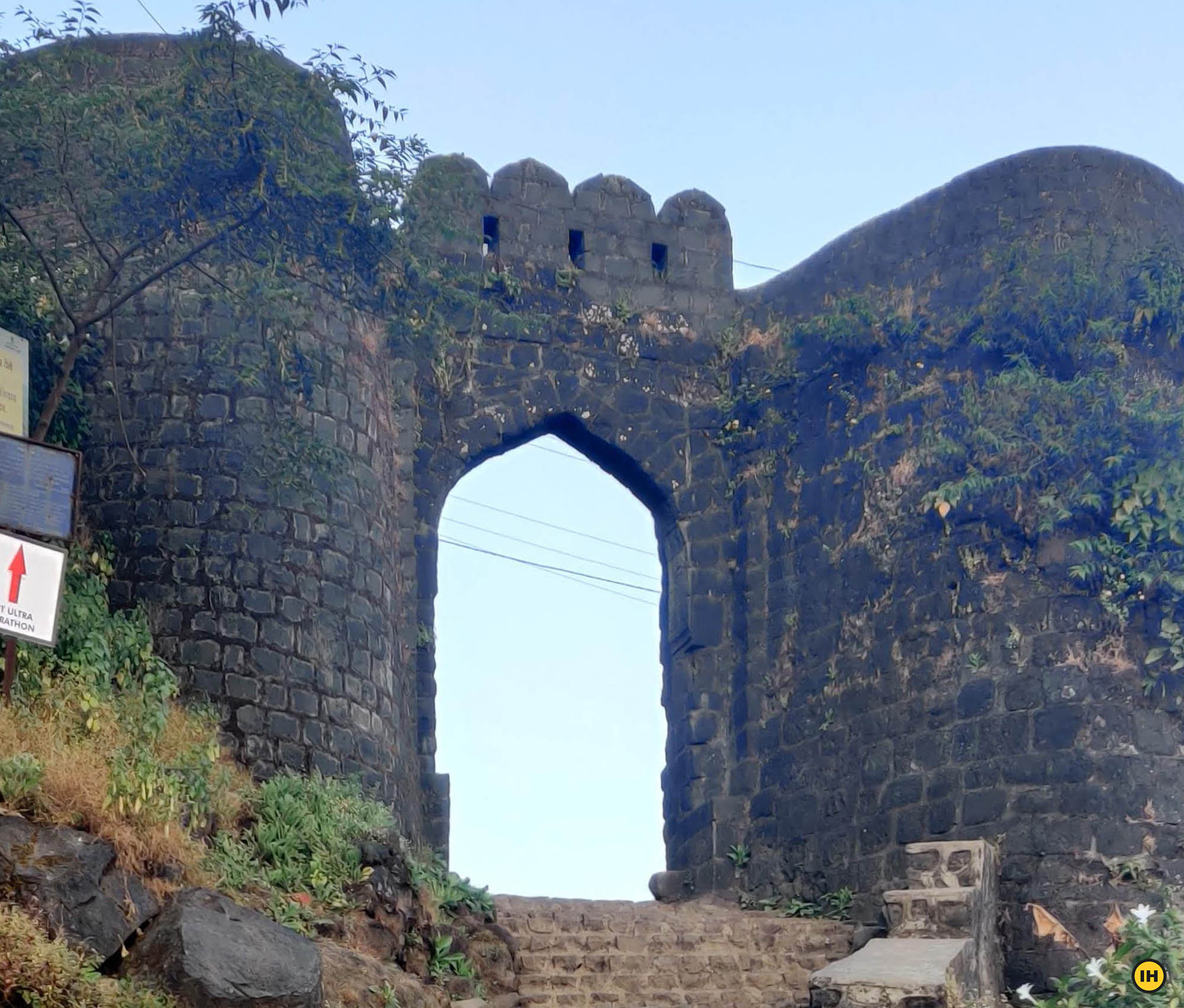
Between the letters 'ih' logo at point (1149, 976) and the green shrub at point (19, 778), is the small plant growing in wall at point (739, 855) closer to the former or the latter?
the letters 'ih' logo at point (1149, 976)

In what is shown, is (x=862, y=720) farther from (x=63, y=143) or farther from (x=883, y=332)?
(x=63, y=143)

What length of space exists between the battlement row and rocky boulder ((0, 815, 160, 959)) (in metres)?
6.50

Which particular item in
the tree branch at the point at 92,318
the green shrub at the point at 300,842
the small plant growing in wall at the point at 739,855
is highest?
the tree branch at the point at 92,318

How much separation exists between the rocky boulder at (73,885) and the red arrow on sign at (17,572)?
1.04 m

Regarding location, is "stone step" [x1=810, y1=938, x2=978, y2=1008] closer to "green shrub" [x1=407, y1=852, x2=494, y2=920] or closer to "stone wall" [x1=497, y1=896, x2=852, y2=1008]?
"stone wall" [x1=497, y1=896, x2=852, y2=1008]

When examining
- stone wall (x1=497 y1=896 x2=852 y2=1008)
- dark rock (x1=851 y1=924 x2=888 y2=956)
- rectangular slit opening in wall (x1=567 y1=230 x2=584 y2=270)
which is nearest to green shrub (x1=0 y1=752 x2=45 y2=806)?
stone wall (x1=497 y1=896 x2=852 y2=1008)

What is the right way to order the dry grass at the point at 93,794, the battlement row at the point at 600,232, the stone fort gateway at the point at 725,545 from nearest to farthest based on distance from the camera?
the dry grass at the point at 93,794, the stone fort gateway at the point at 725,545, the battlement row at the point at 600,232

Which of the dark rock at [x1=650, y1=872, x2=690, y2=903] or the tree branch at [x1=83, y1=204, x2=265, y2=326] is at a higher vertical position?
the tree branch at [x1=83, y1=204, x2=265, y2=326]

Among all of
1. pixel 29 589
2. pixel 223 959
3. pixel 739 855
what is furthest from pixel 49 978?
pixel 739 855

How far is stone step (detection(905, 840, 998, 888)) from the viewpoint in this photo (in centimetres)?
1090

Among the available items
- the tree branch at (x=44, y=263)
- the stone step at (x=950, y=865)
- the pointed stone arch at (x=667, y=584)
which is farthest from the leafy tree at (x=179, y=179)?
the stone step at (x=950, y=865)

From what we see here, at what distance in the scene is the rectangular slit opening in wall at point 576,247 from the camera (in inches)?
576

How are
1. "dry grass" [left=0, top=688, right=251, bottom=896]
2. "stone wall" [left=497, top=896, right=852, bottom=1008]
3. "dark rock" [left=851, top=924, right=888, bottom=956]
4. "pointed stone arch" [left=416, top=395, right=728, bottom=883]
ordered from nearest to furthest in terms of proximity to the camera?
"dry grass" [left=0, top=688, right=251, bottom=896], "stone wall" [left=497, top=896, right=852, bottom=1008], "dark rock" [left=851, top=924, right=888, bottom=956], "pointed stone arch" [left=416, top=395, right=728, bottom=883]

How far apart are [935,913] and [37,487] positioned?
494 cm
